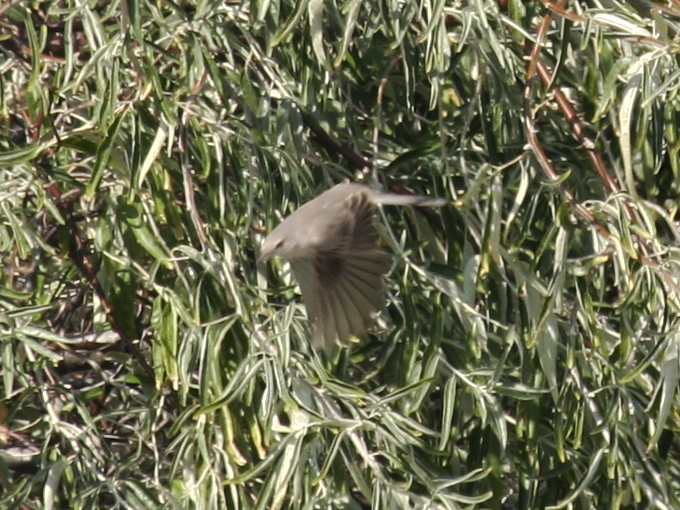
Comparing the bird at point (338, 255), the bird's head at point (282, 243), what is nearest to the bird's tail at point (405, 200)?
the bird at point (338, 255)

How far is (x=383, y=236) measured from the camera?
7.88 ft

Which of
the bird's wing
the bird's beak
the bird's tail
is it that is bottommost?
the bird's wing

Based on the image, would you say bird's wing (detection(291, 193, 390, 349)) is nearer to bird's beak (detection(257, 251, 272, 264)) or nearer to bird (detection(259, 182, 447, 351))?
bird (detection(259, 182, 447, 351))

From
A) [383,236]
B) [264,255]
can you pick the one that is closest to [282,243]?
[264,255]

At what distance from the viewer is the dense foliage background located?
7.18 ft

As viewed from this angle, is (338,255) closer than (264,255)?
No

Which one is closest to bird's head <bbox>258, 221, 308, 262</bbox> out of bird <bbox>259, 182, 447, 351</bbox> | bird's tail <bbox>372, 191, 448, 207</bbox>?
bird <bbox>259, 182, 447, 351</bbox>

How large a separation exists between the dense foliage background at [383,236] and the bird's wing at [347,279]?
41mm

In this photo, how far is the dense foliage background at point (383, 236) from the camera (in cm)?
219

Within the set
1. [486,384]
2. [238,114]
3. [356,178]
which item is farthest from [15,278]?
[486,384]

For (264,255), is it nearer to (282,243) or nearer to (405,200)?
(282,243)

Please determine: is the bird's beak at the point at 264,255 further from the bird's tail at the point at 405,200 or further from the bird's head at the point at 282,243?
the bird's tail at the point at 405,200

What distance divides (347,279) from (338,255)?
0.05 metres

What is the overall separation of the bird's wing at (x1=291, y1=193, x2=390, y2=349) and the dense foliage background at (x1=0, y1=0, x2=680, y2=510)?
0.13ft
